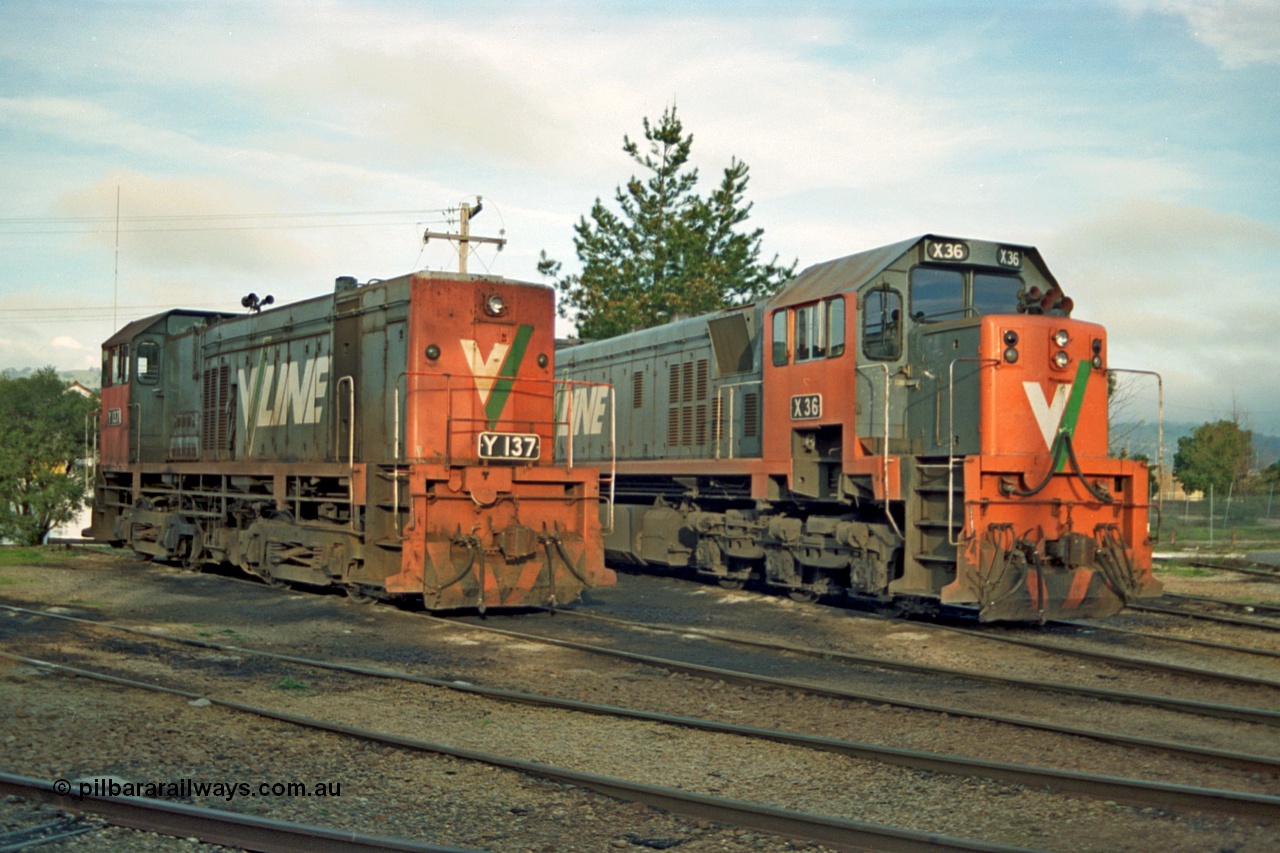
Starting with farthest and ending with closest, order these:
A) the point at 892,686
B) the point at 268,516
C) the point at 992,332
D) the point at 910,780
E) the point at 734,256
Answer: the point at 734,256, the point at 268,516, the point at 992,332, the point at 892,686, the point at 910,780

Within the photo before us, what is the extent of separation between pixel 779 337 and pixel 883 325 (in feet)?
5.08

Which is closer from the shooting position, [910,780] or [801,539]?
[910,780]

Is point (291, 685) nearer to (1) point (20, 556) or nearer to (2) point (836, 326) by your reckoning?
(2) point (836, 326)

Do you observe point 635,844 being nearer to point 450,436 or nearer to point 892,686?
point 892,686

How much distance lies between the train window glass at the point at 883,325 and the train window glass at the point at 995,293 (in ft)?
2.85

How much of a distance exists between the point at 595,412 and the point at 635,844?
13280 millimetres

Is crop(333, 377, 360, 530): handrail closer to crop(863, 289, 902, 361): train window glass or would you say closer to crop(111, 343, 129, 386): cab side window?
crop(863, 289, 902, 361): train window glass

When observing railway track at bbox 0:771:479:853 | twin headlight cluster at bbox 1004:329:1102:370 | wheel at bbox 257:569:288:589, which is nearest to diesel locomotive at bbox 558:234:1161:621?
twin headlight cluster at bbox 1004:329:1102:370

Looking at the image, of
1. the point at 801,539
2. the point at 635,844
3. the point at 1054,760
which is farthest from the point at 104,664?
the point at 801,539

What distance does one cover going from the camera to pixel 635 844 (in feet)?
15.1

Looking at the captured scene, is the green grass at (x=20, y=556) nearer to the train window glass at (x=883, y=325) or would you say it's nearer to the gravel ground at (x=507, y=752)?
the gravel ground at (x=507, y=752)

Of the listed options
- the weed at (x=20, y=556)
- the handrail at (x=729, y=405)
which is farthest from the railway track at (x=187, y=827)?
the weed at (x=20, y=556)

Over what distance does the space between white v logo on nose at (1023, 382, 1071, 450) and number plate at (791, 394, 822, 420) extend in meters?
2.29

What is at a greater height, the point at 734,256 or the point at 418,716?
the point at 734,256
